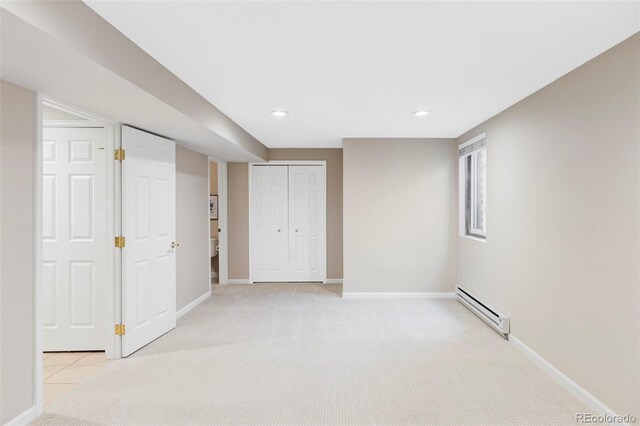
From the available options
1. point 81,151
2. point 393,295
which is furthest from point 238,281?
point 81,151

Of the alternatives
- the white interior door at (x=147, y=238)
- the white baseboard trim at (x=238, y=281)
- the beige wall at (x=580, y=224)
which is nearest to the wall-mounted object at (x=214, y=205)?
the white baseboard trim at (x=238, y=281)

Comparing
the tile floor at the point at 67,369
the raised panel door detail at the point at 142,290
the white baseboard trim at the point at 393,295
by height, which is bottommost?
the tile floor at the point at 67,369

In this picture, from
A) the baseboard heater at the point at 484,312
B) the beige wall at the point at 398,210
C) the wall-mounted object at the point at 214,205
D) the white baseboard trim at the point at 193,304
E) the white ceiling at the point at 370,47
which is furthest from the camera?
the wall-mounted object at the point at 214,205

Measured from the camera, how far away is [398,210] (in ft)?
16.7

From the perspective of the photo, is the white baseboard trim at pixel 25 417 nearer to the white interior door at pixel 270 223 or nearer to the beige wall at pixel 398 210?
the beige wall at pixel 398 210

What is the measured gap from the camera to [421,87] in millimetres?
2861

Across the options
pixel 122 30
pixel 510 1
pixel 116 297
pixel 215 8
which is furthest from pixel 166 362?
pixel 510 1

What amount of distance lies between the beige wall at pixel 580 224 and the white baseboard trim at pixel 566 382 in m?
0.04

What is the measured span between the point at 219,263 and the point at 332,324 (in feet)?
9.39

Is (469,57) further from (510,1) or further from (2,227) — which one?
(2,227)

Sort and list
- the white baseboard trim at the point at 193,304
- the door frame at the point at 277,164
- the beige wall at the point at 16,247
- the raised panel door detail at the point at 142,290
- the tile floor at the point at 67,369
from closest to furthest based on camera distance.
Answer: the beige wall at the point at 16,247, the tile floor at the point at 67,369, the raised panel door detail at the point at 142,290, the white baseboard trim at the point at 193,304, the door frame at the point at 277,164

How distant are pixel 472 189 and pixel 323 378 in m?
3.31

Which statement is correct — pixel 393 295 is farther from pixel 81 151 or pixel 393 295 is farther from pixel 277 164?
pixel 81 151

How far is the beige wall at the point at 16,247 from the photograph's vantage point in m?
2.02
